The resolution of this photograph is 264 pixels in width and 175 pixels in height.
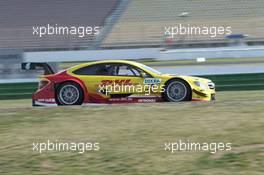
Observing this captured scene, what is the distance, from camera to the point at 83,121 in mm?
6805

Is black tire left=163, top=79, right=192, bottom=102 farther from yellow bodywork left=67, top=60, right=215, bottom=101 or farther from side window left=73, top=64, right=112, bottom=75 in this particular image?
side window left=73, top=64, right=112, bottom=75

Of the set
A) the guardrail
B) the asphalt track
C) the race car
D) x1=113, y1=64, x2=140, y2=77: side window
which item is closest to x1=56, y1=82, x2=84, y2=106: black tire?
the race car

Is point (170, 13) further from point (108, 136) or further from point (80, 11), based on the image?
point (108, 136)

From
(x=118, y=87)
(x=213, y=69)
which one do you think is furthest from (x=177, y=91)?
(x=213, y=69)

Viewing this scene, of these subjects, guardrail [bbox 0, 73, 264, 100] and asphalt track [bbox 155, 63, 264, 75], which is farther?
asphalt track [bbox 155, 63, 264, 75]

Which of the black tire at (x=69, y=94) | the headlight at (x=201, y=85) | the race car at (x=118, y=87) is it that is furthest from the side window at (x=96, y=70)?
the headlight at (x=201, y=85)

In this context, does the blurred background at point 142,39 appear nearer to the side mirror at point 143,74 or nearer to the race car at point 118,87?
the race car at point 118,87

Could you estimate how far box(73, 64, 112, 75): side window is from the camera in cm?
1053

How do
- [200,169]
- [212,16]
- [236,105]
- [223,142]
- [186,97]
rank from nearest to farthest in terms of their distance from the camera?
[200,169] < [223,142] < [236,105] < [186,97] < [212,16]

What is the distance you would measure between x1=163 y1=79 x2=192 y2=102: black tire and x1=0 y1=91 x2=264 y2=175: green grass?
6.83 feet

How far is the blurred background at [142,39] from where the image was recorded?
54.9 ft

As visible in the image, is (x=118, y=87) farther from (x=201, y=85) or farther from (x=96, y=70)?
(x=201, y=85)

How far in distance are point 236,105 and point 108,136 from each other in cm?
253

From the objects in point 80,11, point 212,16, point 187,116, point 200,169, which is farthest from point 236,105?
point 80,11
